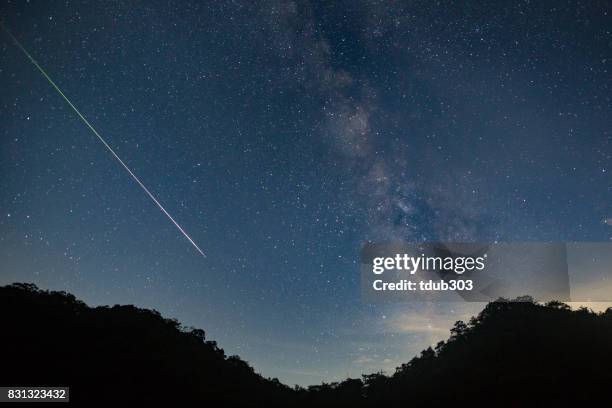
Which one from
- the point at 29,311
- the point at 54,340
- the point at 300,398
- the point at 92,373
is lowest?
the point at 300,398

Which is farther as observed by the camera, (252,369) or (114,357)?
(252,369)

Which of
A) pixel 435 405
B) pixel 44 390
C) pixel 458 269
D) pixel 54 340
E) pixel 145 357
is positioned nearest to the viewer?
pixel 44 390

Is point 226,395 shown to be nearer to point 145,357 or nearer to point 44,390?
point 145,357

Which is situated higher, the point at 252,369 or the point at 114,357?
the point at 114,357

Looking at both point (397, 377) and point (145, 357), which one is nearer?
point (145, 357)

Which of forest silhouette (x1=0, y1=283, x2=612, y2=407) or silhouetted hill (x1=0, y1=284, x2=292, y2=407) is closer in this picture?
silhouetted hill (x1=0, y1=284, x2=292, y2=407)

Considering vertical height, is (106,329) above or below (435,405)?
above

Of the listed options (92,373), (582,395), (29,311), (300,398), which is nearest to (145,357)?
(92,373)

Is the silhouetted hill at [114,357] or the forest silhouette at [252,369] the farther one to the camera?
the forest silhouette at [252,369]
